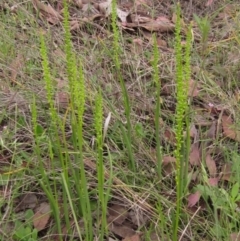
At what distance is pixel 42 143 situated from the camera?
6.38 ft

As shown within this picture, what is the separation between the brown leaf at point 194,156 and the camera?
1.99 meters

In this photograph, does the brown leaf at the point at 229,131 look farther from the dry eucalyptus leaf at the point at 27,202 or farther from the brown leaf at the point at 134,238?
the dry eucalyptus leaf at the point at 27,202

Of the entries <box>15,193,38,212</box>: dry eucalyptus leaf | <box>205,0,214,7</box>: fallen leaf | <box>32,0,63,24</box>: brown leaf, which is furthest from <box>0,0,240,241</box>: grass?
<box>205,0,214,7</box>: fallen leaf

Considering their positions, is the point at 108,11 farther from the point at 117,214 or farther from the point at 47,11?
the point at 117,214

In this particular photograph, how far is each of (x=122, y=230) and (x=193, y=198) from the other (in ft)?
0.85

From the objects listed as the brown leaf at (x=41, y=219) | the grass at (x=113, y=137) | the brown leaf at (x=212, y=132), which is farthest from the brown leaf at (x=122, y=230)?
the brown leaf at (x=212, y=132)

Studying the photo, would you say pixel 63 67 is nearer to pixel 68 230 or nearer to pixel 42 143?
pixel 42 143

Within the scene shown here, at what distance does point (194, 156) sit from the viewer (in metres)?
2.01

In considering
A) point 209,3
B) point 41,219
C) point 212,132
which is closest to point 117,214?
point 41,219

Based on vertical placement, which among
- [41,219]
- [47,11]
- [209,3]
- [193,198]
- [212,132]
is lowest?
[41,219]

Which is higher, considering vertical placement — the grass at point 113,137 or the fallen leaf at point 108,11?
the fallen leaf at point 108,11

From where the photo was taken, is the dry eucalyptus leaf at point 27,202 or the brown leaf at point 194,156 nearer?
the dry eucalyptus leaf at point 27,202

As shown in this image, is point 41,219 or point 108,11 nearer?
point 41,219

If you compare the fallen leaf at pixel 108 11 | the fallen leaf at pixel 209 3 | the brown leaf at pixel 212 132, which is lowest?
the brown leaf at pixel 212 132
